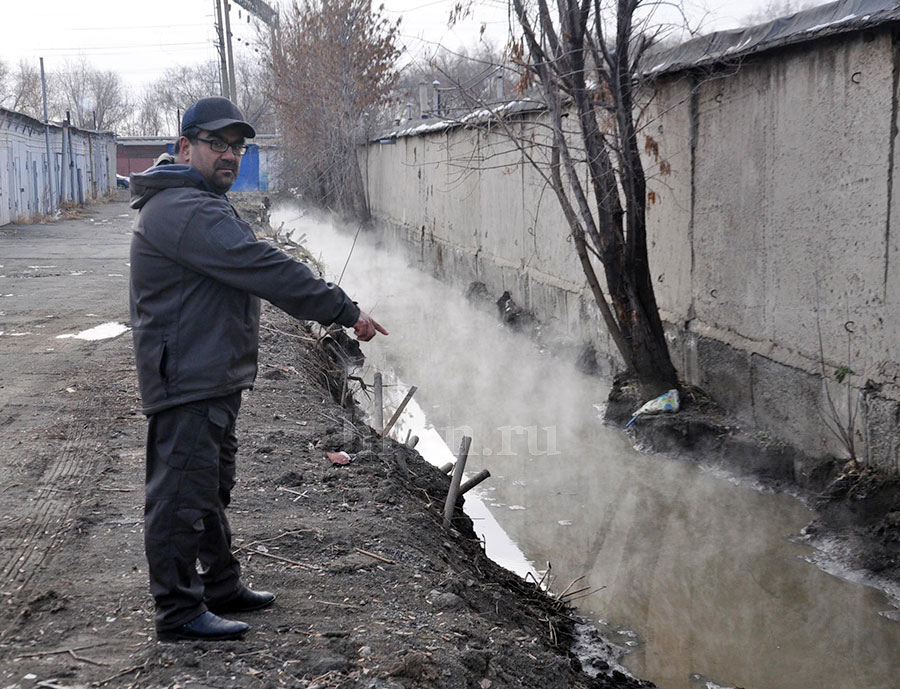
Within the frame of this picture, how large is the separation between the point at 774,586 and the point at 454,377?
227 inches

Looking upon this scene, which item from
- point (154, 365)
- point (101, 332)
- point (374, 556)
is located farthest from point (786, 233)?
point (101, 332)

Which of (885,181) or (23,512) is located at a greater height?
(885,181)

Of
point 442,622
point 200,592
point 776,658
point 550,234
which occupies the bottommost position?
point 776,658

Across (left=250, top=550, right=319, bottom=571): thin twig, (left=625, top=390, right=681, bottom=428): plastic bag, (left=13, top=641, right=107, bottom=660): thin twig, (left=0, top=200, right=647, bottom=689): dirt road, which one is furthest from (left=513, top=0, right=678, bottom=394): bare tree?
(left=13, top=641, right=107, bottom=660): thin twig

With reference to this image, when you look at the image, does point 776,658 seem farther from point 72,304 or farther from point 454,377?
point 72,304

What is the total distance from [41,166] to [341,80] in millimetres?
9188

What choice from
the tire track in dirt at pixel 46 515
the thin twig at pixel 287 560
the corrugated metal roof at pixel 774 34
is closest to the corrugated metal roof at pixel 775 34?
the corrugated metal roof at pixel 774 34

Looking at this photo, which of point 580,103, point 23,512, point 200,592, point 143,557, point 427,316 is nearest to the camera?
point 200,592

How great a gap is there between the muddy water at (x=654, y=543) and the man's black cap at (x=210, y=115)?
305 centimetres

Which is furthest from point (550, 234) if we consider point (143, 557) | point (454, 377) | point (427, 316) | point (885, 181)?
point (143, 557)

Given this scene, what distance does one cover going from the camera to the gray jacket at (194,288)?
3.07m

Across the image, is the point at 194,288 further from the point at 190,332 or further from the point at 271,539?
the point at 271,539

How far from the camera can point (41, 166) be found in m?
29.3

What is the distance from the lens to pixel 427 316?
15.1 m
